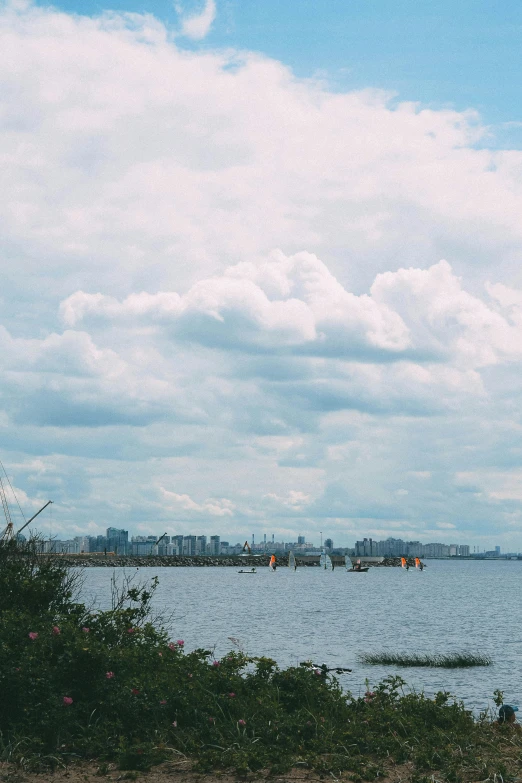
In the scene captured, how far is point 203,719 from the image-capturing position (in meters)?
13.7

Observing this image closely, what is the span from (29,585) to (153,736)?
17.7 ft

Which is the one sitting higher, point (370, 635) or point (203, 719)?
point (203, 719)

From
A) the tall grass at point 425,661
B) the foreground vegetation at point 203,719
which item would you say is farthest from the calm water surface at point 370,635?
the foreground vegetation at point 203,719

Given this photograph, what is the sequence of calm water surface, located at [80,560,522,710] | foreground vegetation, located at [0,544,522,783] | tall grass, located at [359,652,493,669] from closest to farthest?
foreground vegetation, located at [0,544,522,783]
calm water surface, located at [80,560,522,710]
tall grass, located at [359,652,493,669]

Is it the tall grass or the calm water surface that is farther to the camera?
the tall grass

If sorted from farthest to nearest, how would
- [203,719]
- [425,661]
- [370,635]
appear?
[370,635], [425,661], [203,719]

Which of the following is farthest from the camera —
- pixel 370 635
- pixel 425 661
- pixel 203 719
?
pixel 370 635

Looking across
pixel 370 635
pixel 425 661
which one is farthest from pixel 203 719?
pixel 370 635

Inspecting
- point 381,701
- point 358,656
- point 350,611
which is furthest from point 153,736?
point 350,611

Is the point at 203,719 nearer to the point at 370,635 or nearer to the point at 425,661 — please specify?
the point at 425,661

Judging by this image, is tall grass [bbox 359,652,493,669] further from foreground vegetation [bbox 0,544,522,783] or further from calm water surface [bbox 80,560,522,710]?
foreground vegetation [bbox 0,544,522,783]

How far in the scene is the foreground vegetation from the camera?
12.4 m

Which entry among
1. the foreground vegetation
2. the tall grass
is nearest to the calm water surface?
the tall grass

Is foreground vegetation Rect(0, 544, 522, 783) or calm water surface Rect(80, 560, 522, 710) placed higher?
foreground vegetation Rect(0, 544, 522, 783)
